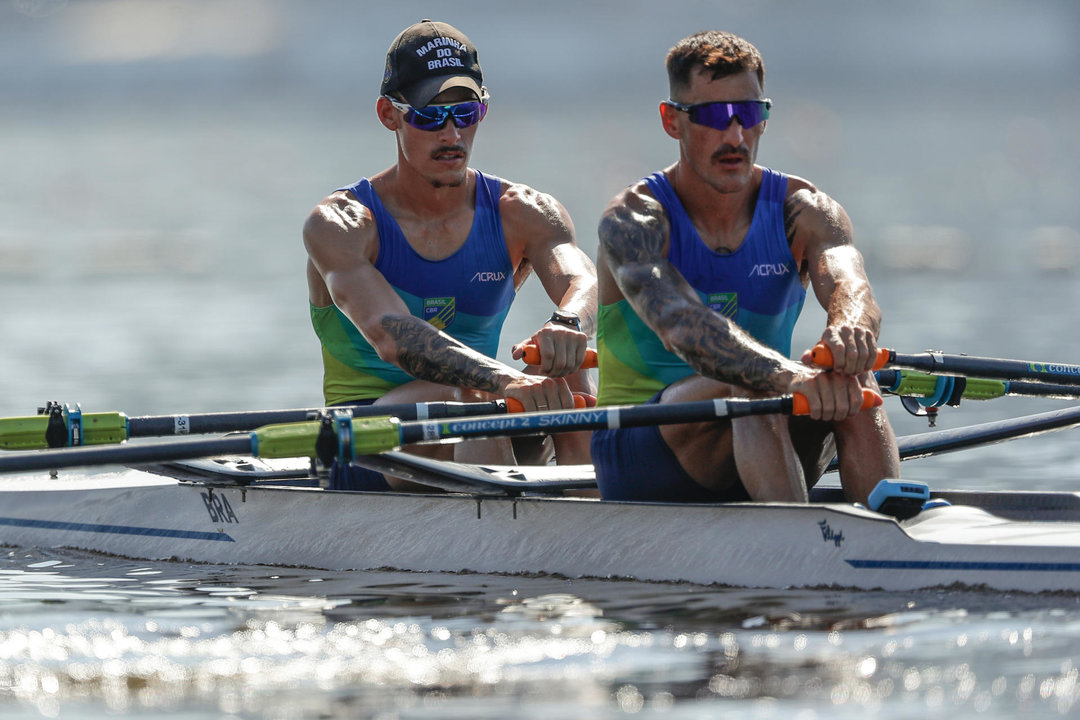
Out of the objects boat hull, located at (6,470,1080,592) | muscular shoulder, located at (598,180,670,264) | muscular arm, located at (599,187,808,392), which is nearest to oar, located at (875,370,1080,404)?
boat hull, located at (6,470,1080,592)

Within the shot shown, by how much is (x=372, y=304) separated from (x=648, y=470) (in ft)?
5.48

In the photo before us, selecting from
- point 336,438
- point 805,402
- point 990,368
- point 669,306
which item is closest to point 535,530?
point 336,438

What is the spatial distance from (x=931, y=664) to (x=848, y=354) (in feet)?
4.06

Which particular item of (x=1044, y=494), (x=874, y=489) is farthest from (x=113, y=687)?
(x=1044, y=494)

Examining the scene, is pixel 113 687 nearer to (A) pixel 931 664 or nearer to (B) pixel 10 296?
(A) pixel 931 664

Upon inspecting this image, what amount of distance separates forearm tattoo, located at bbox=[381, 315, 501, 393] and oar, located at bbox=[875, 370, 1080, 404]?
181cm

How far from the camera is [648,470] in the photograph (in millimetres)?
6555

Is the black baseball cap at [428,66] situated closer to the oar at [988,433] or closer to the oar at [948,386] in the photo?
the oar at [948,386]

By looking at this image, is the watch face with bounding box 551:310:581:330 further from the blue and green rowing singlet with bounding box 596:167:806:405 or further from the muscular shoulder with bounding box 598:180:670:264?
the muscular shoulder with bounding box 598:180:670:264

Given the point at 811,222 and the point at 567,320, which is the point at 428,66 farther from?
the point at 811,222

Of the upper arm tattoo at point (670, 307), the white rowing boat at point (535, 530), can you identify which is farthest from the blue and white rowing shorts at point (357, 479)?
the upper arm tattoo at point (670, 307)

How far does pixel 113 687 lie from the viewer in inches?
213

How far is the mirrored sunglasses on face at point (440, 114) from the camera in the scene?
7.75 m

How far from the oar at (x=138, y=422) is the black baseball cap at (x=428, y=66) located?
146 centimetres
